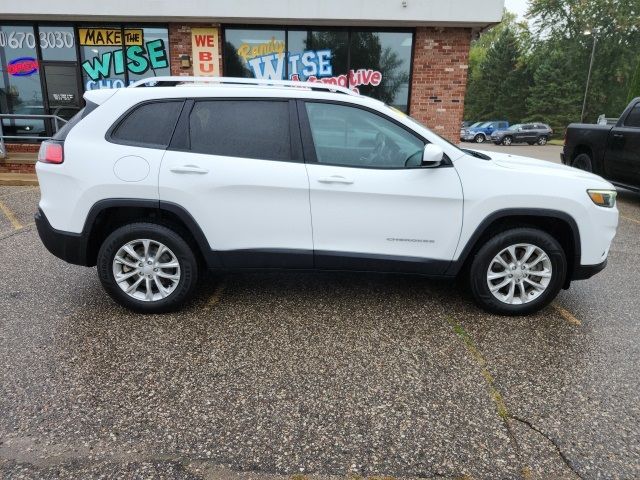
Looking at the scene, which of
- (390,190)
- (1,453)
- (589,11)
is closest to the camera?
(1,453)

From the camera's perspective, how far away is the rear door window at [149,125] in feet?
11.9

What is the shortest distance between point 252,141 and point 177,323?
151 centimetres

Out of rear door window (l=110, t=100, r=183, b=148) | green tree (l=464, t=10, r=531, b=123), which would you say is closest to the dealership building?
rear door window (l=110, t=100, r=183, b=148)

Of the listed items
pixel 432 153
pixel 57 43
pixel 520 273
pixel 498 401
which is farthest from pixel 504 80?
pixel 498 401

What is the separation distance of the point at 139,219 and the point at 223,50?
28.9 ft

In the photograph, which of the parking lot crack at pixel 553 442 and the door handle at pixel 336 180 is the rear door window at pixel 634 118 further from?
the parking lot crack at pixel 553 442

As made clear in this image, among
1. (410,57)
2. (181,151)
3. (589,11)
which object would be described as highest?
(589,11)

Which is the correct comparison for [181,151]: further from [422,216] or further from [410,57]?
[410,57]

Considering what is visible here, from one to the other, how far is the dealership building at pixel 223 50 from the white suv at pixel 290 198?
773 cm

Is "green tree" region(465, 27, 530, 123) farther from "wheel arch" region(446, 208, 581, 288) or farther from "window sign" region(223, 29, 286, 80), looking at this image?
"wheel arch" region(446, 208, 581, 288)

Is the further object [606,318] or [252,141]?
[606,318]

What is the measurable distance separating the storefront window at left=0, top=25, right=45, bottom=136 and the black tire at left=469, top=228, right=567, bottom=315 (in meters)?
12.0

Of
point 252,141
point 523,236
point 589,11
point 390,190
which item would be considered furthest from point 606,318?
point 589,11

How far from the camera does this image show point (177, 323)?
3.67 m
